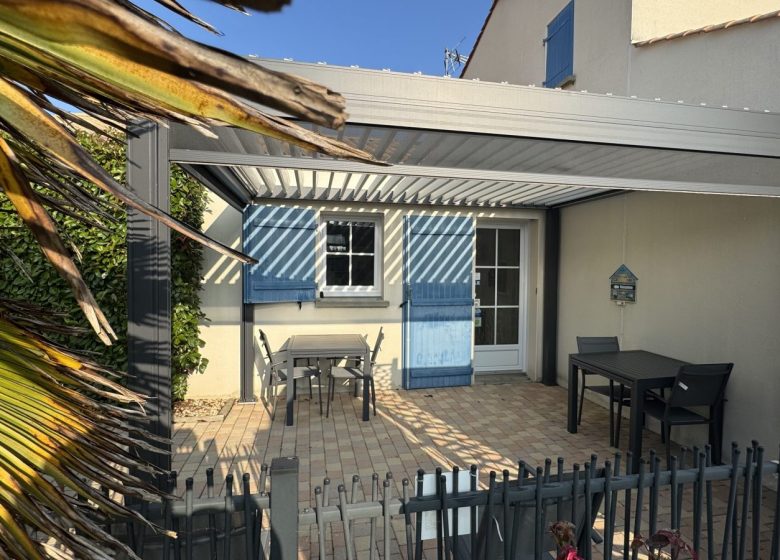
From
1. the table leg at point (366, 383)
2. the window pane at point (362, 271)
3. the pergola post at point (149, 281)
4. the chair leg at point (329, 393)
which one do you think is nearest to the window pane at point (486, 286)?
the window pane at point (362, 271)

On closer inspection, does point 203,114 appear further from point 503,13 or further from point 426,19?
point 426,19

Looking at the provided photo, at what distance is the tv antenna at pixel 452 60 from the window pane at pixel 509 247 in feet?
32.3

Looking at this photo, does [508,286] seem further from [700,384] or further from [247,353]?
[247,353]

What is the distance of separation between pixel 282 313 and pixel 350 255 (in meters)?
1.13

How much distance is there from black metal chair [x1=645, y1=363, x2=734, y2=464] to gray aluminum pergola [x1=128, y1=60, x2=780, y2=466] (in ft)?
4.38

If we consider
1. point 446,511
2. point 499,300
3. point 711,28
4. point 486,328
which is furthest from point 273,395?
point 711,28

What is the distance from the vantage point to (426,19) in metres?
9.45

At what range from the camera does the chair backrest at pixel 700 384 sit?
3.10 m

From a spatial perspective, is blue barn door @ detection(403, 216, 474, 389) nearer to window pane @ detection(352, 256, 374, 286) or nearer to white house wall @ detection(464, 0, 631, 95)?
window pane @ detection(352, 256, 374, 286)

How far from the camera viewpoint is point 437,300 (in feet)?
17.4

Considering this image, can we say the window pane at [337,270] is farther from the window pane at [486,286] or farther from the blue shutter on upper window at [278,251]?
the window pane at [486,286]

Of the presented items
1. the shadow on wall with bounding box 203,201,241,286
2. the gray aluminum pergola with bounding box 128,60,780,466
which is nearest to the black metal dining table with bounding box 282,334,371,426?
the shadow on wall with bounding box 203,201,241,286

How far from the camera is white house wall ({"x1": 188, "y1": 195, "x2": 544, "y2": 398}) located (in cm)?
496

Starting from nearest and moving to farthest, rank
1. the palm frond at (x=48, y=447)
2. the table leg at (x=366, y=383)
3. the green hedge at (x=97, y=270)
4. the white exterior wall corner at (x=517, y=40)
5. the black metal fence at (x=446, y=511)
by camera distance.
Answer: the palm frond at (x=48, y=447), the black metal fence at (x=446, y=511), the green hedge at (x=97, y=270), the table leg at (x=366, y=383), the white exterior wall corner at (x=517, y=40)
